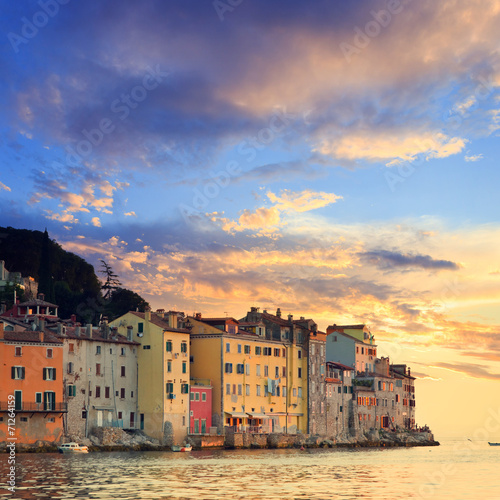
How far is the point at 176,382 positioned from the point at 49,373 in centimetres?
1799

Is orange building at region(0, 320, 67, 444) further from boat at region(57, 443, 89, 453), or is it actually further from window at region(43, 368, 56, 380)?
boat at region(57, 443, 89, 453)

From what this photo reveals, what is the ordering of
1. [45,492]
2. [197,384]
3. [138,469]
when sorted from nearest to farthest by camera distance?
1. [45,492]
2. [138,469]
3. [197,384]

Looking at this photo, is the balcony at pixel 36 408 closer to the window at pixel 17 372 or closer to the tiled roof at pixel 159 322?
the window at pixel 17 372

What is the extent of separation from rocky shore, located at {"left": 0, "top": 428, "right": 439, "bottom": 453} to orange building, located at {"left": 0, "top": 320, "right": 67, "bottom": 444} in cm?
163

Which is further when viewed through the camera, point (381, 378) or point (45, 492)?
point (381, 378)

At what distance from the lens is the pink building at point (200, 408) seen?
4149 inches

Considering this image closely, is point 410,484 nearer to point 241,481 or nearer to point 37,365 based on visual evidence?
point 241,481

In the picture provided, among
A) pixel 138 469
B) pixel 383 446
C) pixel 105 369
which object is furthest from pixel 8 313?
pixel 383 446

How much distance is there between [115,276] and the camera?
16788cm

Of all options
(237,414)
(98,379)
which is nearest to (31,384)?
(98,379)

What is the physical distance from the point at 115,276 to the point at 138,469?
104 m

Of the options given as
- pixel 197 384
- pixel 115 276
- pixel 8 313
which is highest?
pixel 115 276

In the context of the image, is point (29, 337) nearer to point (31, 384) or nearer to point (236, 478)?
point (31, 384)

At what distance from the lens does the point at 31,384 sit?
87812 mm
